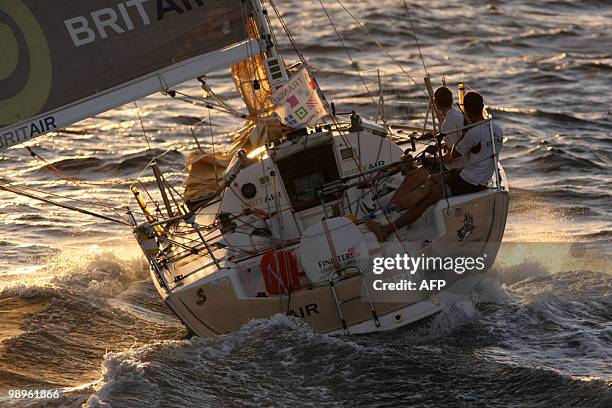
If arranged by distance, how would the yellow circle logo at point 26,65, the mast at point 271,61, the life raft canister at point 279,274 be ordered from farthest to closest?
the mast at point 271,61 → the life raft canister at point 279,274 → the yellow circle logo at point 26,65

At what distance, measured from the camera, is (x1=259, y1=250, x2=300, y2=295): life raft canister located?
979 centimetres

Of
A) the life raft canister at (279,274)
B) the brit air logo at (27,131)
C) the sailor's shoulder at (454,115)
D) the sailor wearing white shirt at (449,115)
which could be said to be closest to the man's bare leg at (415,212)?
the sailor wearing white shirt at (449,115)

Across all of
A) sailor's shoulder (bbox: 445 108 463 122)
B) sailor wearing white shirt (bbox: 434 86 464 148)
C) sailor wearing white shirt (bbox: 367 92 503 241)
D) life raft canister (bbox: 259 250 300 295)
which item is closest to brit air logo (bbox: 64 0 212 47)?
life raft canister (bbox: 259 250 300 295)

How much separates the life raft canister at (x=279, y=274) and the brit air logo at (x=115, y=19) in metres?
2.22

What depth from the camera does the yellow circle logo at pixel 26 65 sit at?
9656mm

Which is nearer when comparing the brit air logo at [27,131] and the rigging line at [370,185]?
the brit air logo at [27,131]

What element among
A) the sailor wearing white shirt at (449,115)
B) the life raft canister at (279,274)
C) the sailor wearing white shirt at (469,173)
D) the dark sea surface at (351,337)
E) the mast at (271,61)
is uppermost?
the mast at (271,61)

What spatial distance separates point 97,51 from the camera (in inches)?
391

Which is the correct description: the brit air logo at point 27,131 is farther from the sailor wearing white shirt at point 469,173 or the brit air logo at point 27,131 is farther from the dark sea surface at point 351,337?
the sailor wearing white shirt at point 469,173

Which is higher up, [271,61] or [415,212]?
[271,61]

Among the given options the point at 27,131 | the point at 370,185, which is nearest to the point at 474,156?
the point at 370,185

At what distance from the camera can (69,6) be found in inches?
384

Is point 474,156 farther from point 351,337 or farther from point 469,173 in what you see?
point 351,337

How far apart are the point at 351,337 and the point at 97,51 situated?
3152 mm
